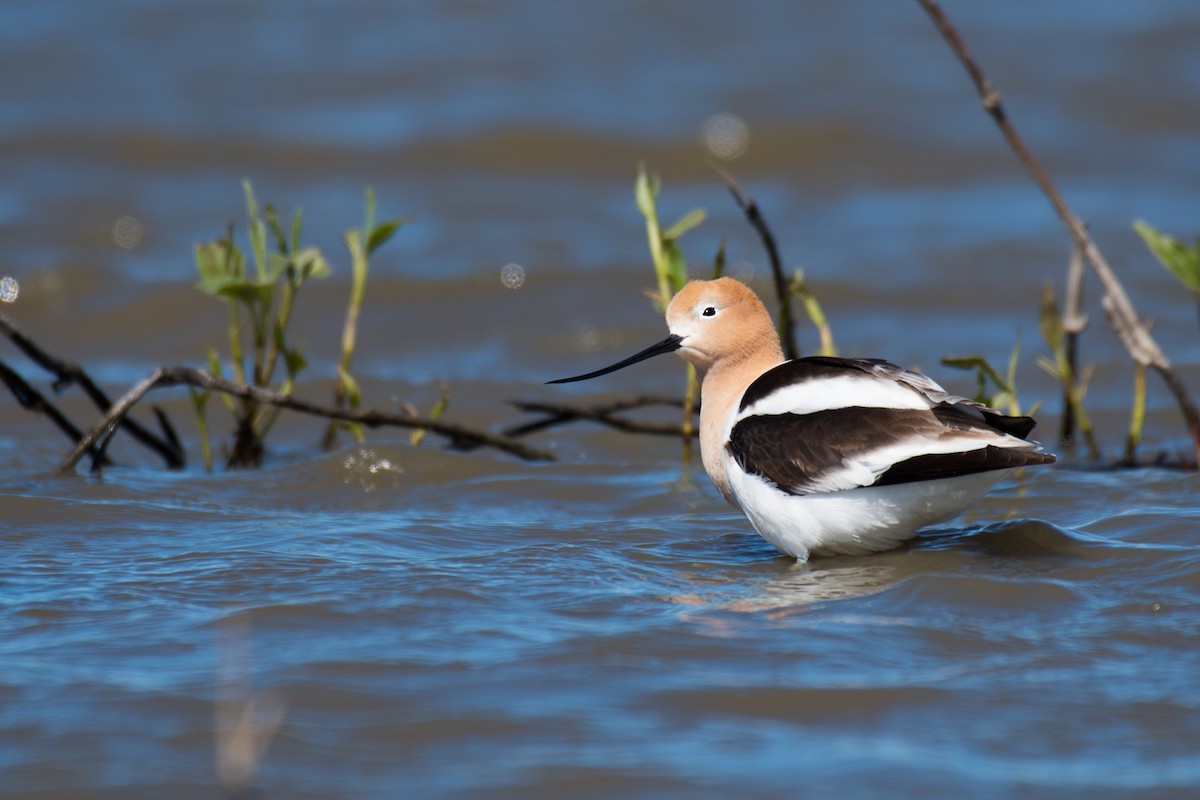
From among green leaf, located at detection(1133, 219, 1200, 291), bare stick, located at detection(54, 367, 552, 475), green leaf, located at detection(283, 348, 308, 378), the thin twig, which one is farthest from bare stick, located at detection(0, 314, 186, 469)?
green leaf, located at detection(1133, 219, 1200, 291)

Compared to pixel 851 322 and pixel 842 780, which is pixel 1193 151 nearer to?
pixel 851 322

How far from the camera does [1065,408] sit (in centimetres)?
662

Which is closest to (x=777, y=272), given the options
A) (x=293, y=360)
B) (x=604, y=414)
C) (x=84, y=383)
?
(x=604, y=414)

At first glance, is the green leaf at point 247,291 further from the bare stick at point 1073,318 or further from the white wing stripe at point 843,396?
the bare stick at point 1073,318

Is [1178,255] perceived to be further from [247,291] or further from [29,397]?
[29,397]

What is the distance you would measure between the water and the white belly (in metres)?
0.10

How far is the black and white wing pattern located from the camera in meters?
4.32

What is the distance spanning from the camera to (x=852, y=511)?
4602mm

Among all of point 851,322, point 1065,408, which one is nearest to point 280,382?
point 851,322

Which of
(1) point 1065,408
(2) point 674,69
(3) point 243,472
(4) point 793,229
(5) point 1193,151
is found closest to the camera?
(3) point 243,472

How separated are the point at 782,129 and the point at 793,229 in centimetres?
199

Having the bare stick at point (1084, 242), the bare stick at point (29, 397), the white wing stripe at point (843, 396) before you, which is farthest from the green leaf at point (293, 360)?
Result: the bare stick at point (1084, 242)

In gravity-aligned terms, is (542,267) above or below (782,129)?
below

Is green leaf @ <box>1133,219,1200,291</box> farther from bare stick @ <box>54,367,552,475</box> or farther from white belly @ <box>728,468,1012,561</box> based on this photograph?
bare stick @ <box>54,367,552,475</box>
